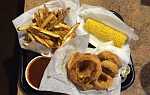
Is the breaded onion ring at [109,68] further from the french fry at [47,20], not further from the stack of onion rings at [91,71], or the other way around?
the french fry at [47,20]

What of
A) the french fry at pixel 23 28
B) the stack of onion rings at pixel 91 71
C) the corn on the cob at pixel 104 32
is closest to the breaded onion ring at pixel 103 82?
the stack of onion rings at pixel 91 71

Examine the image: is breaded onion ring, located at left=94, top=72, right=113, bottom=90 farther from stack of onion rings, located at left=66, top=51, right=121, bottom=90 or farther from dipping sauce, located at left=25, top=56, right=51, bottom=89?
dipping sauce, located at left=25, top=56, right=51, bottom=89

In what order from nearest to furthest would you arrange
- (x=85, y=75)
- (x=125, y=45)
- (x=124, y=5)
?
(x=85, y=75) → (x=125, y=45) → (x=124, y=5)

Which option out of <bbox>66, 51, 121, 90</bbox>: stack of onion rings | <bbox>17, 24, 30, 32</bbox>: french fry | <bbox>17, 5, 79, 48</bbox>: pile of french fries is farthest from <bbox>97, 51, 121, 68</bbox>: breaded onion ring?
<bbox>17, 24, 30, 32</bbox>: french fry

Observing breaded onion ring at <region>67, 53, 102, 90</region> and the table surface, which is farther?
the table surface

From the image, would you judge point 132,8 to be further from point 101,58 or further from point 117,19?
point 101,58

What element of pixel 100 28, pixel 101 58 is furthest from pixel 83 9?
pixel 101 58
